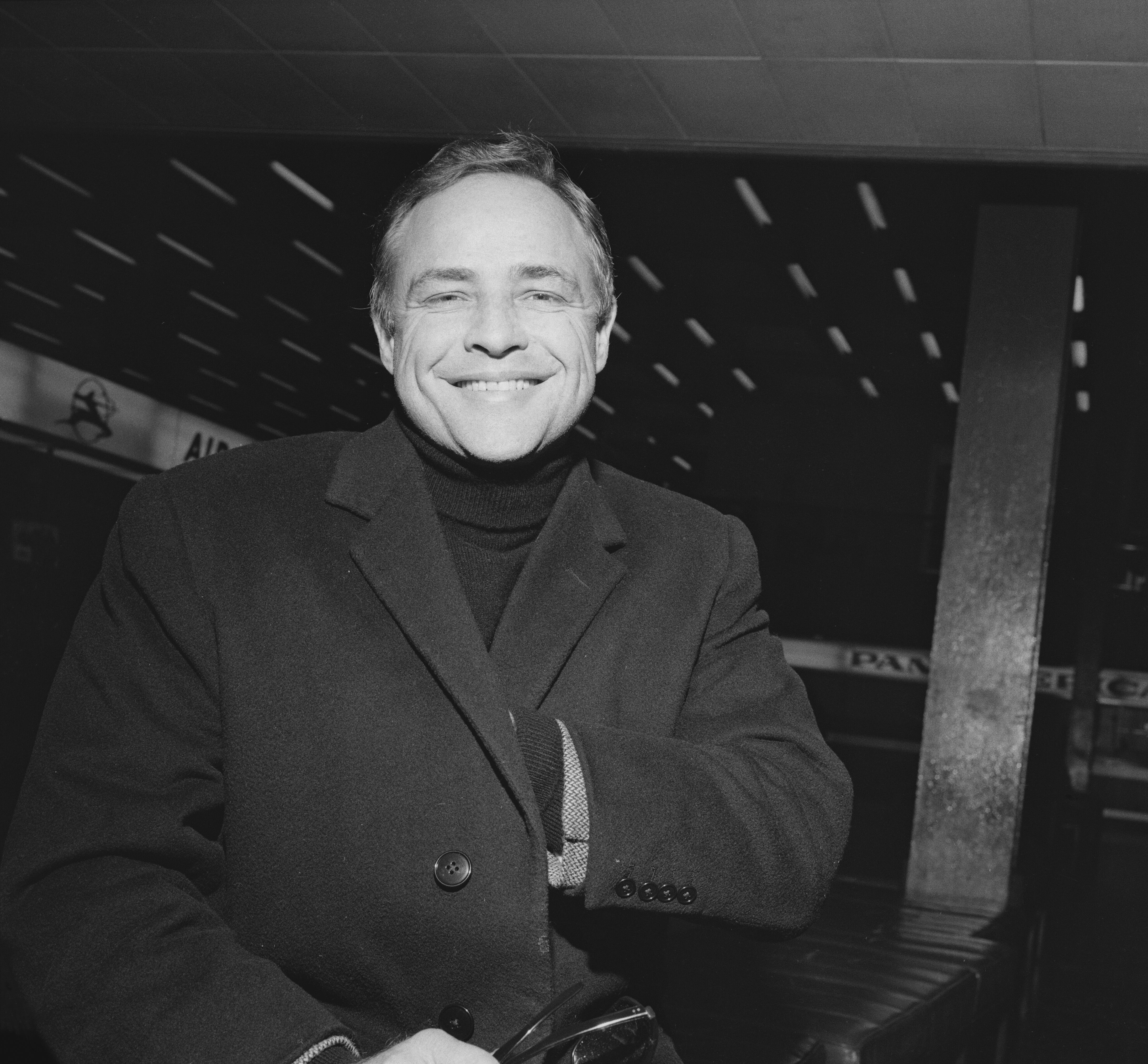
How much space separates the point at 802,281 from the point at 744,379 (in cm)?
365

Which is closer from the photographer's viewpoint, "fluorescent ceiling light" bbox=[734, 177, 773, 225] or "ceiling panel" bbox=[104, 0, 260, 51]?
"ceiling panel" bbox=[104, 0, 260, 51]

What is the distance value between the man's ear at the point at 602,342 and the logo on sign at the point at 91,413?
11.5 m

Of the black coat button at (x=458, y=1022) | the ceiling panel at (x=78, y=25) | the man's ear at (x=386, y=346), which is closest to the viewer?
the black coat button at (x=458, y=1022)

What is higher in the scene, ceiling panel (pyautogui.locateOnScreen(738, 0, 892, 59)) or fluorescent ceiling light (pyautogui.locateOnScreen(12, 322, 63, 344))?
ceiling panel (pyautogui.locateOnScreen(738, 0, 892, 59))

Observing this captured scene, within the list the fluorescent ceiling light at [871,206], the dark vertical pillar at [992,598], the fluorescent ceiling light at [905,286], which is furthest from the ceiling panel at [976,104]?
the fluorescent ceiling light at [905,286]

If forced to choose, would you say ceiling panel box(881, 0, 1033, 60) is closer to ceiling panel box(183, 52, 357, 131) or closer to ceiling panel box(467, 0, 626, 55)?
ceiling panel box(467, 0, 626, 55)

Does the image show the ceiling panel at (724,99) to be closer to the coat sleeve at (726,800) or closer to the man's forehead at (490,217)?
the man's forehead at (490,217)

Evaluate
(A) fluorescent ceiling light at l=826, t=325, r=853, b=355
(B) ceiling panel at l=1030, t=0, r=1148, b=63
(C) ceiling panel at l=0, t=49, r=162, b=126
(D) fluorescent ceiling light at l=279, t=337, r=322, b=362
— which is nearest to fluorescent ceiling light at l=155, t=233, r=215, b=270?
(D) fluorescent ceiling light at l=279, t=337, r=322, b=362

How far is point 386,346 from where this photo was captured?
4.82 feet

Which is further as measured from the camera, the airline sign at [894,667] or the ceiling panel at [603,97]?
the airline sign at [894,667]

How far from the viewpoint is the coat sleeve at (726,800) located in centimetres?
117

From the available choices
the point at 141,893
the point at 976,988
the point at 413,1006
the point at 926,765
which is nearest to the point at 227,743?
the point at 141,893

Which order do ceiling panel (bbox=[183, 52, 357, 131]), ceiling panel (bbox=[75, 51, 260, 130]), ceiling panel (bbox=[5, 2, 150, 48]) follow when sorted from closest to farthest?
ceiling panel (bbox=[5, 2, 150, 48]), ceiling panel (bbox=[183, 52, 357, 131]), ceiling panel (bbox=[75, 51, 260, 130])

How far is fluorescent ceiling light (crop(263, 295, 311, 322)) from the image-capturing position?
12.0 m
